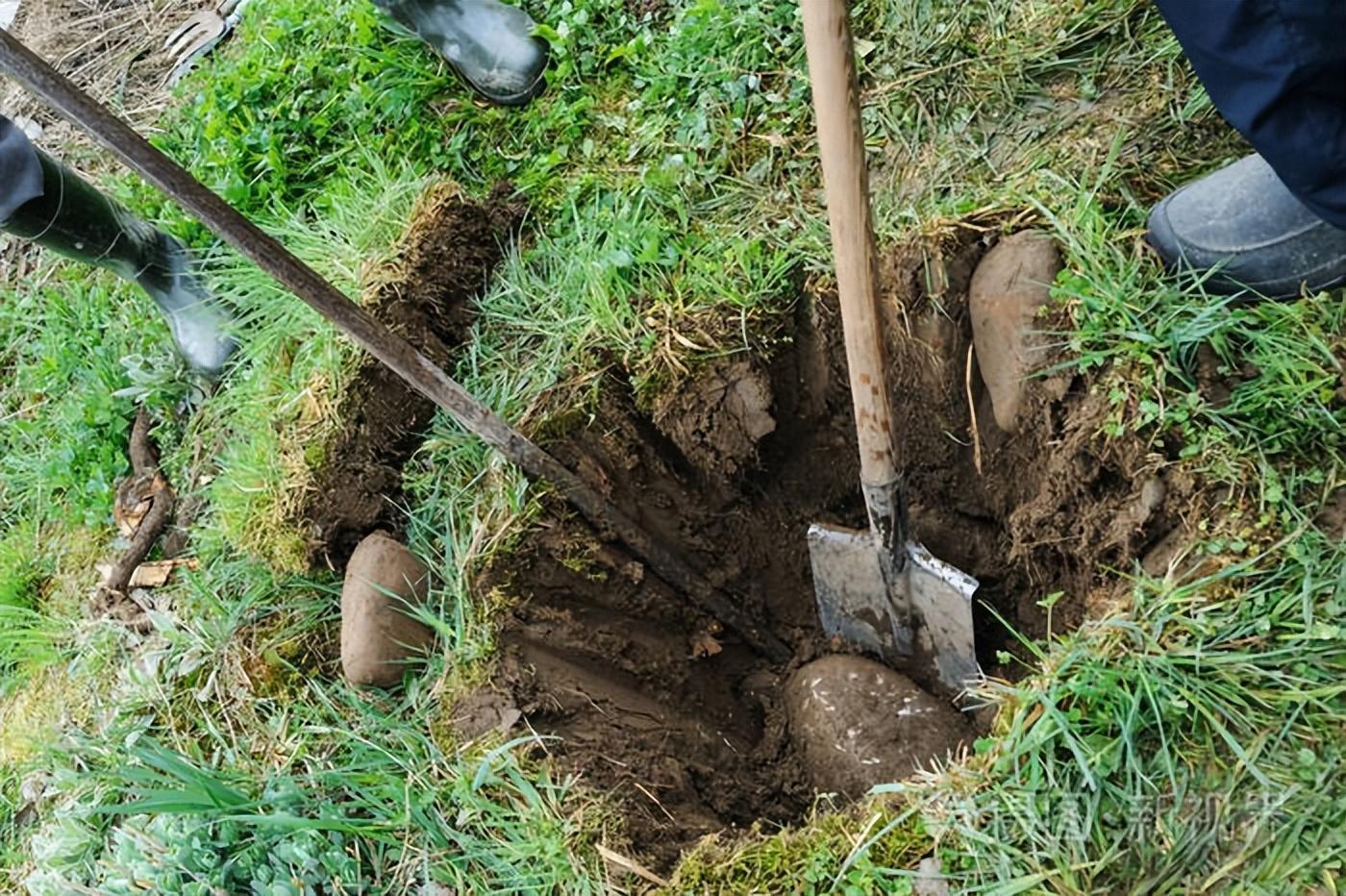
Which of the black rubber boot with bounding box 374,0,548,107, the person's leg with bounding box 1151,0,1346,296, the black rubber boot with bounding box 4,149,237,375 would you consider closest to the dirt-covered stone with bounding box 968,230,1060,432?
the person's leg with bounding box 1151,0,1346,296

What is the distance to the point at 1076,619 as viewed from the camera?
6.18 feet

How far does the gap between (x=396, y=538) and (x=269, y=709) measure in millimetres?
428

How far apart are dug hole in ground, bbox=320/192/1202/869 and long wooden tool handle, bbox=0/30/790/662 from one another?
0.06m

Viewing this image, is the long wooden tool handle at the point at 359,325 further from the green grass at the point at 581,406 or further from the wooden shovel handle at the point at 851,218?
the wooden shovel handle at the point at 851,218

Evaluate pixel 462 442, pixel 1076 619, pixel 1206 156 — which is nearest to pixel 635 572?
pixel 462 442

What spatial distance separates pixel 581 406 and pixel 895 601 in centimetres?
75

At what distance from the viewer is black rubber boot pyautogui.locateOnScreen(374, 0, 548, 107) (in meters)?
2.74

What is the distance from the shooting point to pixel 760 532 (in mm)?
2311

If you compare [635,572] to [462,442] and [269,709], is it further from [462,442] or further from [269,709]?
[269,709]

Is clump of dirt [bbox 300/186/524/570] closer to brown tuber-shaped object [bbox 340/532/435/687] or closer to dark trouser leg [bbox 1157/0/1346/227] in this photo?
brown tuber-shaped object [bbox 340/532/435/687]

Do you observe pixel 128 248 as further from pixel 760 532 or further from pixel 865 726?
pixel 865 726

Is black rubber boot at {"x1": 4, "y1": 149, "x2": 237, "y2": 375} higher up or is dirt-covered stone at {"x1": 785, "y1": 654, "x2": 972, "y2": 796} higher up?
black rubber boot at {"x1": 4, "y1": 149, "x2": 237, "y2": 375}

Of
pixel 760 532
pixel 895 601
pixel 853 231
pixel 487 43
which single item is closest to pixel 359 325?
pixel 853 231

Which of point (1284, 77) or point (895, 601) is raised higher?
point (1284, 77)
